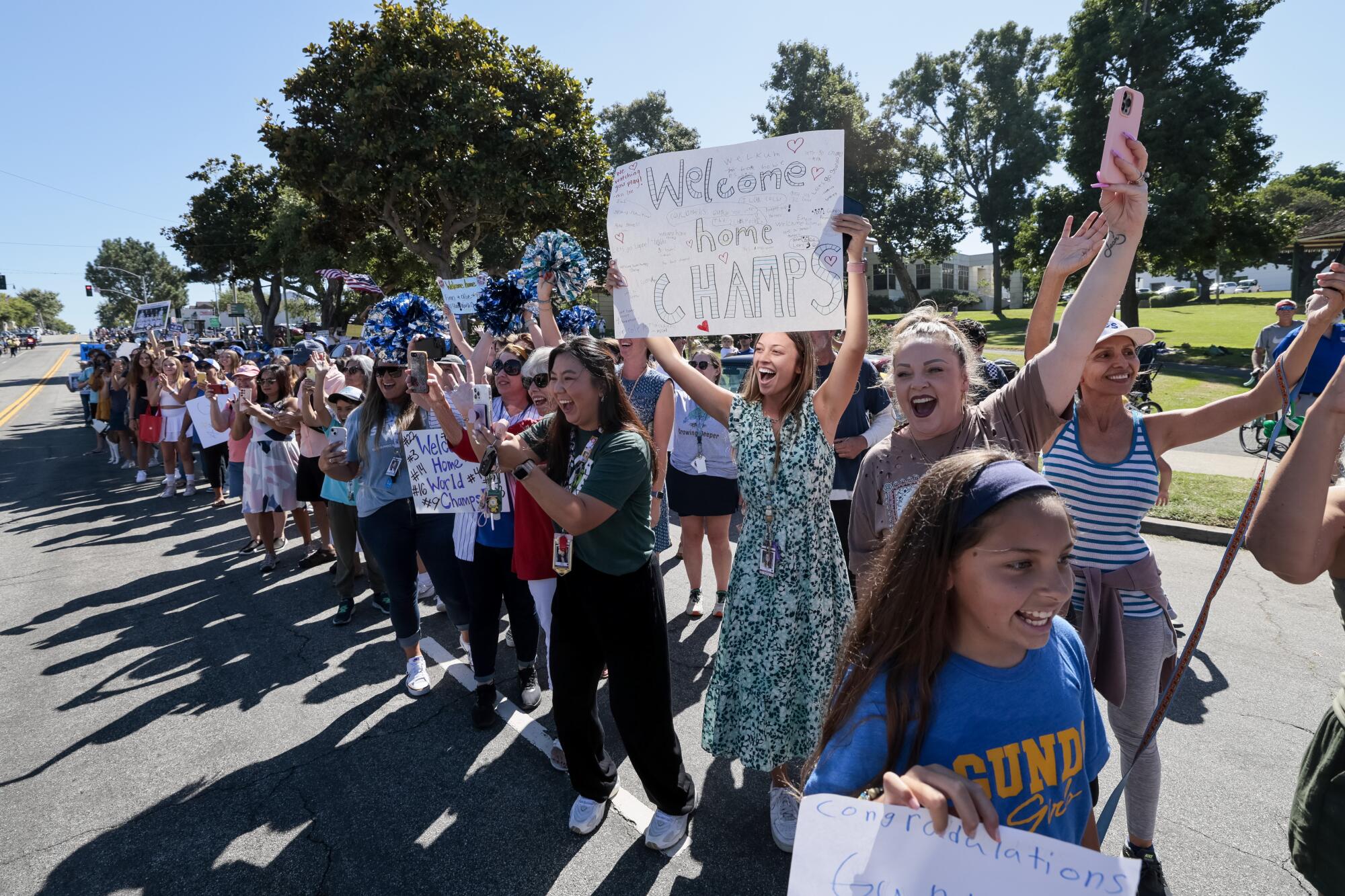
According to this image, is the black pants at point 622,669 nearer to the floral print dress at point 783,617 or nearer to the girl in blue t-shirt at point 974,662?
the floral print dress at point 783,617

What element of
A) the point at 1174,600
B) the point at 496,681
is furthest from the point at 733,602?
the point at 1174,600

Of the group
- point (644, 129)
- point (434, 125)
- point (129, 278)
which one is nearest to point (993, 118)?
point (644, 129)

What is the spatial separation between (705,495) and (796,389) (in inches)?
96.4

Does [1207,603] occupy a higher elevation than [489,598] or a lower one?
higher

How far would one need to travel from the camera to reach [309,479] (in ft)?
20.5

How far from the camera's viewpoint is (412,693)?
437cm

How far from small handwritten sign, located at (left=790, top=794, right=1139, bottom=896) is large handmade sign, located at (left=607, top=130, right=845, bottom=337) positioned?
1.95 metres

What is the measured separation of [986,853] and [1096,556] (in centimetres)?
171

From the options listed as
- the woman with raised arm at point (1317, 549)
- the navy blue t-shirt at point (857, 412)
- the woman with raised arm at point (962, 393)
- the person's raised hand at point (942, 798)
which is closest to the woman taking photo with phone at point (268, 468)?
the navy blue t-shirt at point (857, 412)

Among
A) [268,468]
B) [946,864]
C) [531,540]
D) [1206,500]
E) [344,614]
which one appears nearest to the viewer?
[946,864]

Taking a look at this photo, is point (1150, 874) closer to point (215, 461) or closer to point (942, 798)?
point (942, 798)

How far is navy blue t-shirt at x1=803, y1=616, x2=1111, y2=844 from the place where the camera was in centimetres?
135

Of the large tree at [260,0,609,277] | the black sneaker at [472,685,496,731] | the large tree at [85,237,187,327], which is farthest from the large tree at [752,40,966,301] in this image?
the large tree at [85,237,187,327]

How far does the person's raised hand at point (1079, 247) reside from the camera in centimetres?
242
